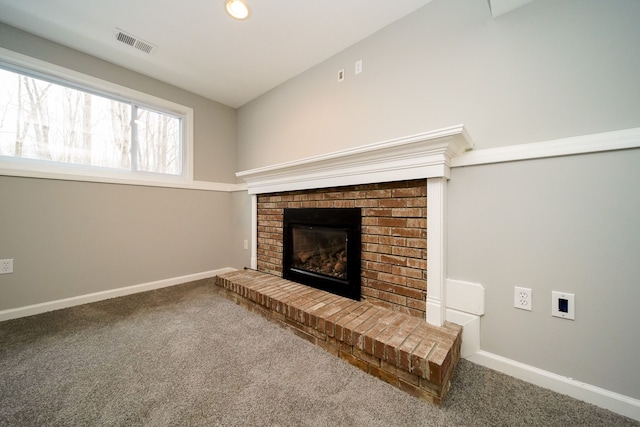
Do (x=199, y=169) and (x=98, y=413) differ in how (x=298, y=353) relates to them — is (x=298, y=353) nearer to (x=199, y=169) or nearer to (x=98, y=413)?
(x=98, y=413)

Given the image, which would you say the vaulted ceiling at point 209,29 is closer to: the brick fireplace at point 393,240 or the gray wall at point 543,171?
the gray wall at point 543,171

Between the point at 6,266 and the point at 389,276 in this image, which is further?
the point at 6,266

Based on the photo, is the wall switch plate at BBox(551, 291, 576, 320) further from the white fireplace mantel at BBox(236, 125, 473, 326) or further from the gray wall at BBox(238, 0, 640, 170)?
the gray wall at BBox(238, 0, 640, 170)

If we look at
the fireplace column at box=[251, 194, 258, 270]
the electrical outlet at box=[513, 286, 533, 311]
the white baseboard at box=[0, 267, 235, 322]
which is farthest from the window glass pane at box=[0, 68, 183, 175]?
the electrical outlet at box=[513, 286, 533, 311]

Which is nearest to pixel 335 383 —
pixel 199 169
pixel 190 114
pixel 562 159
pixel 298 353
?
pixel 298 353

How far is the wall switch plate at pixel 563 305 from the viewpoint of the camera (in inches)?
43.3

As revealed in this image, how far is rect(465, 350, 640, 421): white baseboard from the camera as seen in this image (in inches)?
38.6

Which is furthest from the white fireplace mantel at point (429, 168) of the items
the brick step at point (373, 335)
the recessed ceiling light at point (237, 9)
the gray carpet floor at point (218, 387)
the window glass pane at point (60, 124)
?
the window glass pane at point (60, 124)

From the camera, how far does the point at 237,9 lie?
1640mm

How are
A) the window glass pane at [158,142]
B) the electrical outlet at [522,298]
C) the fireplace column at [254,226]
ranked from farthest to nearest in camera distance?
the fireplace column at [254,226], the window glass pane at [158,142], the electrical outlet at [522,298]

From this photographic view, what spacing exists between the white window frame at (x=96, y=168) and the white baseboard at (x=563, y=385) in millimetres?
3199

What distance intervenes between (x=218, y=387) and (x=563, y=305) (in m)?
1.74

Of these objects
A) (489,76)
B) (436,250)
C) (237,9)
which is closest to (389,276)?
(436,250)

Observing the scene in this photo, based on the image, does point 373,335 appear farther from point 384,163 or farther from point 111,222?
point 111,222
